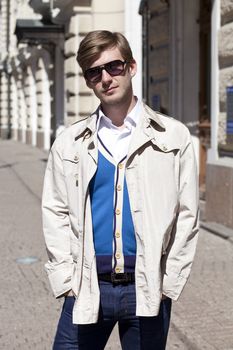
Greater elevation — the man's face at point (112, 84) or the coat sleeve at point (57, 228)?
the man's face at point (112, 84)

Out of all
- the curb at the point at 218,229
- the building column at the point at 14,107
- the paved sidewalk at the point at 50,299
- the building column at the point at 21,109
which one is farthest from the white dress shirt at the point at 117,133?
the building column at the point at 14,107

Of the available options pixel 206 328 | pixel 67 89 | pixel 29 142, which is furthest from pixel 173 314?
pixel 29 142

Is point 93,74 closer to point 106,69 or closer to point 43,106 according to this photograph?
point 106,69

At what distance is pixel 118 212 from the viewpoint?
2686 mm

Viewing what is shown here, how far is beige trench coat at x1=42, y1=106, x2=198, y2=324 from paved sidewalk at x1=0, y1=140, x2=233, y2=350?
1960 mm

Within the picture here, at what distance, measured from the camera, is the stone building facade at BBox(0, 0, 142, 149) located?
52.3ft

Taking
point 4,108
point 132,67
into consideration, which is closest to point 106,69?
point 132,67

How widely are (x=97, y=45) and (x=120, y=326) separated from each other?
Result: 1078 millimetres

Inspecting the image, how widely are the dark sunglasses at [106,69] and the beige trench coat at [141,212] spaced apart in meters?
0.15

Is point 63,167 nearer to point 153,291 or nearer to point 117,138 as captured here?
point 117,138

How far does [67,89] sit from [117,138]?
14648 mm

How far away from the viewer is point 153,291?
2656 mm

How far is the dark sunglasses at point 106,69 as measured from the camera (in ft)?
8.93

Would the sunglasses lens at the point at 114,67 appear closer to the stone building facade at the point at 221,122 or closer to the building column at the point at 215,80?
the stone building facade at the point at 221,122
